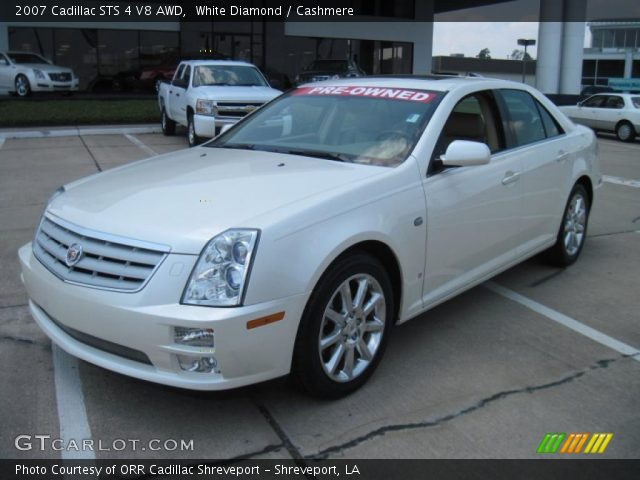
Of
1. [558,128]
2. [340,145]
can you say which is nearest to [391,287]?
[340,145]

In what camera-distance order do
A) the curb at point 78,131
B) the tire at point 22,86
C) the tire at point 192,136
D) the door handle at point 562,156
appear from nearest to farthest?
1. the door handle at point 562,156
2. the tire at point 192,136
3. the curb at point 78,131
4. the tire at point 22,86

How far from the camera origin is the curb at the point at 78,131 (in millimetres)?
14840

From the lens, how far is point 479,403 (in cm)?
335

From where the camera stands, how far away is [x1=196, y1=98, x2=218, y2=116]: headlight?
40.2 feet

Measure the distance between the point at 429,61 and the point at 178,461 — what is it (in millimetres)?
31884

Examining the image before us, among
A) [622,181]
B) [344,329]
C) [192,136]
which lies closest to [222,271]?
[344,329]

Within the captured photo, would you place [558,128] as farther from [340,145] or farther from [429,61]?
[429,61]

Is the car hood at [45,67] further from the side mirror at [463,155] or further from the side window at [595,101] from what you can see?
the side mirror at [463,155]

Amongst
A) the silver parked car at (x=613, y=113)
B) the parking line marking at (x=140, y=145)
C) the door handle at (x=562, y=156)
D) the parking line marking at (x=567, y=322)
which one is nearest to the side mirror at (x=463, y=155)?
the parking line marking at (x=567, y=322)

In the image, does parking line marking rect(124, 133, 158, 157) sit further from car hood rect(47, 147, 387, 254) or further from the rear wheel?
car hood rect(47, 147, 387, 254)

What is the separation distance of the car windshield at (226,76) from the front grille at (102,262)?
34.4 ft

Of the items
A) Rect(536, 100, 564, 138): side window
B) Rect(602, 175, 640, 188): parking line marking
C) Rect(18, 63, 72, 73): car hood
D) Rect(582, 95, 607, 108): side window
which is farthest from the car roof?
Rect(18, 63, 72, 73): car hood

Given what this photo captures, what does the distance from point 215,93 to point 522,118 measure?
27.9ft

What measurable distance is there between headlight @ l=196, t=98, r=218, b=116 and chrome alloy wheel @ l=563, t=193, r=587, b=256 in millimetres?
8085
